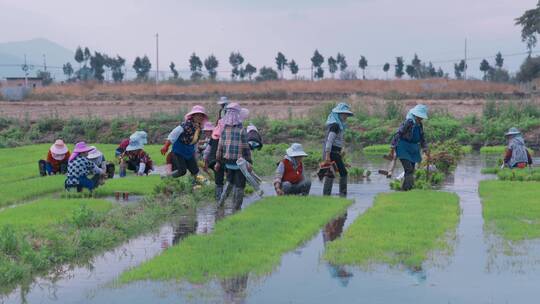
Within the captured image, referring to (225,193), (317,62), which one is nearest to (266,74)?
(317,62)

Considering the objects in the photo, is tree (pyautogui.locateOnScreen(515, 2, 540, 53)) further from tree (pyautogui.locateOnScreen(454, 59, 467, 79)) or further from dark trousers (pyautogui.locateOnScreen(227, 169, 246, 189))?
dark trousers (pyautogui.locateOnScreen(227, 169, 246, 189))

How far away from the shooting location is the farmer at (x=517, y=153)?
754 inches

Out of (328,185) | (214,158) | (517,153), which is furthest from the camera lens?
(517,153)

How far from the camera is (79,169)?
51.6ft

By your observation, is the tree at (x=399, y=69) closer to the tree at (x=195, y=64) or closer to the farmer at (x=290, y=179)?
the tree at (x=195, y=64)

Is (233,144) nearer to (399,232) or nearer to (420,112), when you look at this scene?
(399,232)

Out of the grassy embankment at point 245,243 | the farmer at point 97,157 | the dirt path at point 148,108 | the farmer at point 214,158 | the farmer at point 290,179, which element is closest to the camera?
the grassy embankment at point 245,243

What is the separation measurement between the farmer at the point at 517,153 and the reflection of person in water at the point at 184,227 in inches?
345

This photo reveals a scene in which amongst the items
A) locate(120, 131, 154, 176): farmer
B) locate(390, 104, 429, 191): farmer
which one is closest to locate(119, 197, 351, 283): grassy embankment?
locate(390, 104, 429, 191): farmer

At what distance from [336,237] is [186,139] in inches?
191

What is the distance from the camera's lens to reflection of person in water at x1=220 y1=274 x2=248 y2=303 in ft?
27.8

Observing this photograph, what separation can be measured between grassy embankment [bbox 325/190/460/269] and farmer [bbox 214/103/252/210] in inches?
90.1

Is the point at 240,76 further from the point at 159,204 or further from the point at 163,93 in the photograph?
the point at 159,204

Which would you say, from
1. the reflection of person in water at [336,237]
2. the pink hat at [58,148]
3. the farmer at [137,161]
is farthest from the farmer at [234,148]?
the pink hat at [58,148]
